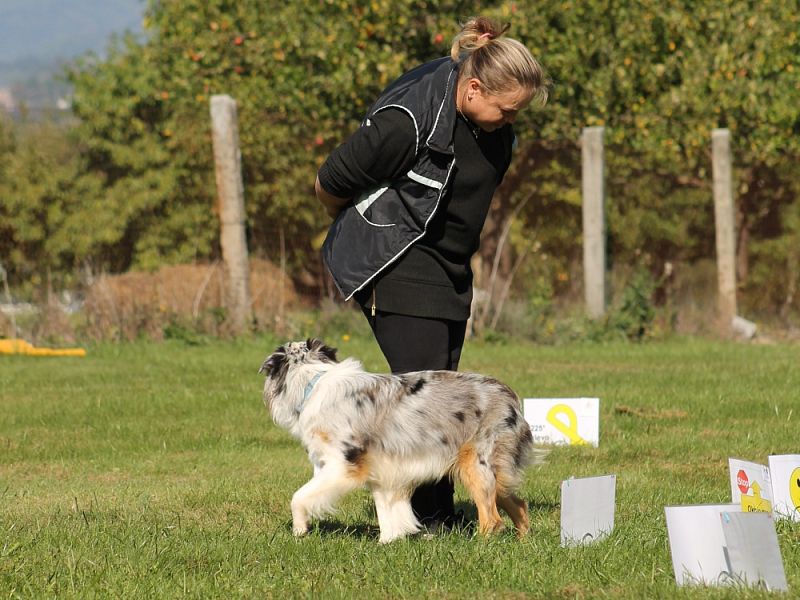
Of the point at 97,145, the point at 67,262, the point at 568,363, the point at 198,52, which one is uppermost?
the point at 198,52

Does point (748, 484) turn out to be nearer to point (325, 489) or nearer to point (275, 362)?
point (325, 489)

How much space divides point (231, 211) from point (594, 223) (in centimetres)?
426

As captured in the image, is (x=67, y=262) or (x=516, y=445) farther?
(x=67, y=262)

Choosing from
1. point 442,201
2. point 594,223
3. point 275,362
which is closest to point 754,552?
point 442,201

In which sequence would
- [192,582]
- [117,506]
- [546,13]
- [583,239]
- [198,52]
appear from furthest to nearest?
1. [198,52]
2. [546,13]
3. [583,239]
4. [117,506]
5. [192,582]

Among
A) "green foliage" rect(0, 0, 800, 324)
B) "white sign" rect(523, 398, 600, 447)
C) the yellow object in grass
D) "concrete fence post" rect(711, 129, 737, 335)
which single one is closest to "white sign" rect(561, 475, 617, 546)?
"white sign" rect(523, 398, 600, 447)

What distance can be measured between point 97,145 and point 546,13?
302 inches

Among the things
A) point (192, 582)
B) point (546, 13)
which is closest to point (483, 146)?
point (192, 582)

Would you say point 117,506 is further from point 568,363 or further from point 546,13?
point 546,13

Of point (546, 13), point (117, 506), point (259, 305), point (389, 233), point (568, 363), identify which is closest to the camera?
point (389, 233)

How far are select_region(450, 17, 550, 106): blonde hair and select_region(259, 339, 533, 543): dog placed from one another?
1296 mm

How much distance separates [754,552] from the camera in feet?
13.0

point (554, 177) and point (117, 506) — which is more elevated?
point (554, 177)

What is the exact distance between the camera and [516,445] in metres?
5.12
